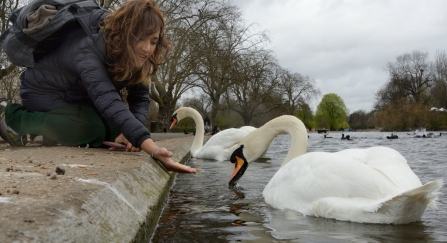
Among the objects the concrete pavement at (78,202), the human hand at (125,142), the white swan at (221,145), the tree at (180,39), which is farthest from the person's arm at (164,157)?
the tree at (180,39)

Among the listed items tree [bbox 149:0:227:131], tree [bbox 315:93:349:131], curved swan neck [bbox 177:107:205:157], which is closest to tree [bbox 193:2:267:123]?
tree [bbox 149:0:227:131]

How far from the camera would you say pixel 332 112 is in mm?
95562

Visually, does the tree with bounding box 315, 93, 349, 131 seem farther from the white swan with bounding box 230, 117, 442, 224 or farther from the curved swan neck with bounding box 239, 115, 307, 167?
the white swan with bounding box 230, 117, 442, 224

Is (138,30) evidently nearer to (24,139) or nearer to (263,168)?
(24,139)

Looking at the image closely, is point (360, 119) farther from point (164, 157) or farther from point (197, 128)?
point (164, 157)

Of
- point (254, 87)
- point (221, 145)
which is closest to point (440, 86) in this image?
point (254, 87)

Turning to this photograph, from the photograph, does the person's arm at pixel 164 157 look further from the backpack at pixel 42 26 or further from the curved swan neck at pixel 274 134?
the curved swan neck at pixel 274 134

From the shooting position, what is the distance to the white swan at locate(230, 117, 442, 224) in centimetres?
285

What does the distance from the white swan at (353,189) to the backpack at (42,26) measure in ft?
6.86

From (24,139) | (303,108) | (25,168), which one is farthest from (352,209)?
(303,108)

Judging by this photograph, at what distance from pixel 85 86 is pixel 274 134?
2.36m

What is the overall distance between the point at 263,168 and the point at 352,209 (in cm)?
391

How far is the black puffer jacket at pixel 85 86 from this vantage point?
3.58 m

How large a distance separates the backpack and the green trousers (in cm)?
41
